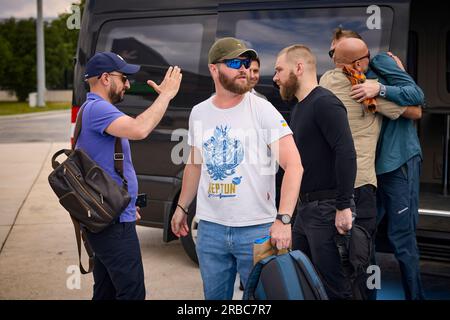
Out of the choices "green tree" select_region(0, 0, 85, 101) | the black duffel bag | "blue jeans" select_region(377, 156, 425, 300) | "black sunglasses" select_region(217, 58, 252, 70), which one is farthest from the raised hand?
"green tree" select_region(0, 0, 85, 101)

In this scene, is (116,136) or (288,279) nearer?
(288,279)

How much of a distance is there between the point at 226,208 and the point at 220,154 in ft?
0.84

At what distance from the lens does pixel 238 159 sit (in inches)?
122

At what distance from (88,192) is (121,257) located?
14.1 inches

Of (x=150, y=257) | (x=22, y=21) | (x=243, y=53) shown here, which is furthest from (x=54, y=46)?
(x=243, y=53)

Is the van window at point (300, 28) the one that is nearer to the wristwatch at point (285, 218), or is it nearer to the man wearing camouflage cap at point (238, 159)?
the man wearing camouflage cap at point (238, 159)

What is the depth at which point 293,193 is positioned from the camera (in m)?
3.01

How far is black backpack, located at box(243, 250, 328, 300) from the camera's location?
2.86 metres

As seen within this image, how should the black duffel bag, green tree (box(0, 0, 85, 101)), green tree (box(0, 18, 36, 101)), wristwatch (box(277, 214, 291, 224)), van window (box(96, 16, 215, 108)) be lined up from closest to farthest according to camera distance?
1. wristwatch (box(277, 214, 291, 224))
2. the black duffel bag
3. van window (box(96, 16, 215, 108))
4. green tree (box(0, 0, 85, 101))
5. green tree (box(0, 18, 36, 101))

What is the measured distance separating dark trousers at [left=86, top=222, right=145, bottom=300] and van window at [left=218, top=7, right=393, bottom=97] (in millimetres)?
1982

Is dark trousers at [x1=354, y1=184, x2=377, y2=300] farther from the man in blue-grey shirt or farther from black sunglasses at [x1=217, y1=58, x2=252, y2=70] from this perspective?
black sunglasses at [x1=217, y1=58, x2=252, y2=70]

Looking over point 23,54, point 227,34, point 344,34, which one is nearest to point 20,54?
point 23,54

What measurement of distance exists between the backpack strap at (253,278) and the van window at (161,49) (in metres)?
2.43

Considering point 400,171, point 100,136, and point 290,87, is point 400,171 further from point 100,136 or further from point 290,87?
point 100,136
